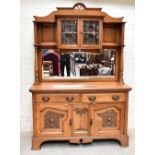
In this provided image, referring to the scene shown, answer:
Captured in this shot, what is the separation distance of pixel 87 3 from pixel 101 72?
1.11 m

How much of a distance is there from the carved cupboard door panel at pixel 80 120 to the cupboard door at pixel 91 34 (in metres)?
0.89

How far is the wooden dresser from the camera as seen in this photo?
2869mm

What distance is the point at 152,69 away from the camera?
69 centimetres

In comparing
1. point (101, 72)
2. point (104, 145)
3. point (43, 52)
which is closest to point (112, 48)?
point (101, 72)

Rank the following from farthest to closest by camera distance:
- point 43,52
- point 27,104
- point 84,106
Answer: point 27,104, point 43,52, point 84,106

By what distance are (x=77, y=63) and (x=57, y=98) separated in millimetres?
716

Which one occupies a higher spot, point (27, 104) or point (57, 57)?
point (57, 57)

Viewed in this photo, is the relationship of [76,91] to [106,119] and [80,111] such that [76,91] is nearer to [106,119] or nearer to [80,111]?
[80,111]

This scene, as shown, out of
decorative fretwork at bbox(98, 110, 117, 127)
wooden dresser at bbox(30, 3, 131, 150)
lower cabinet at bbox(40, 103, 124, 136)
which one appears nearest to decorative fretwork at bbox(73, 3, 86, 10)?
wooden dresser at bbox(30, 3, 131, 150)

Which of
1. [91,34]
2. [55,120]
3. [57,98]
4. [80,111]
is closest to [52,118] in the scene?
[55,120]

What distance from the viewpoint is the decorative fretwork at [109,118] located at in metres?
2.95

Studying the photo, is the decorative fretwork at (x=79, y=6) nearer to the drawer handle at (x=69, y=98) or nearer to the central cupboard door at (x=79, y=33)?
the central cupboard door at (x=79, y=33)

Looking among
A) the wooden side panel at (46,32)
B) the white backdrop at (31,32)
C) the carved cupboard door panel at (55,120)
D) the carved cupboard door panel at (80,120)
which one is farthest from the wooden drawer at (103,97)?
the wooden side panel at (46,32)
